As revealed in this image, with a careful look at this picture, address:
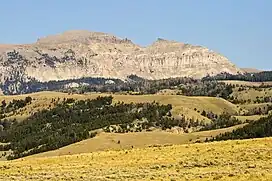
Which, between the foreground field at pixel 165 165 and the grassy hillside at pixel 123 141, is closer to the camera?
the foreground field at pixel 165 165

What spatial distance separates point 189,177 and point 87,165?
1647 cm

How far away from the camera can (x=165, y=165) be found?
53.4m

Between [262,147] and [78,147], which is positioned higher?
[262,147]

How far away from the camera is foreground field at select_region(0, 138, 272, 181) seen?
45.9m

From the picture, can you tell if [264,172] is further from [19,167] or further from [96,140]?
[96,140]

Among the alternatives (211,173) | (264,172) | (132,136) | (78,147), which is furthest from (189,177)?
(132,136)

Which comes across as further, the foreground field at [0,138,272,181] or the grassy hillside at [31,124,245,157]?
the grassy hillside at [31,124,245,157]

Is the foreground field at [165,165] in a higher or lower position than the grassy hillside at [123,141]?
higher

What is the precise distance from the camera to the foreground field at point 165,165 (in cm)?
→ 4594

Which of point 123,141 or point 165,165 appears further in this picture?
point 123,141

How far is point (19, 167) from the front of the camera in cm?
6325

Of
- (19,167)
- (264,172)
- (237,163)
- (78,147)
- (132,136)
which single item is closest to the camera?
(264,172)

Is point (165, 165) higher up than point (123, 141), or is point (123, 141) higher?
point (165, 165)

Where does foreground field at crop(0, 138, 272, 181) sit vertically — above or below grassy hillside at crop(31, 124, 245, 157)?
above
